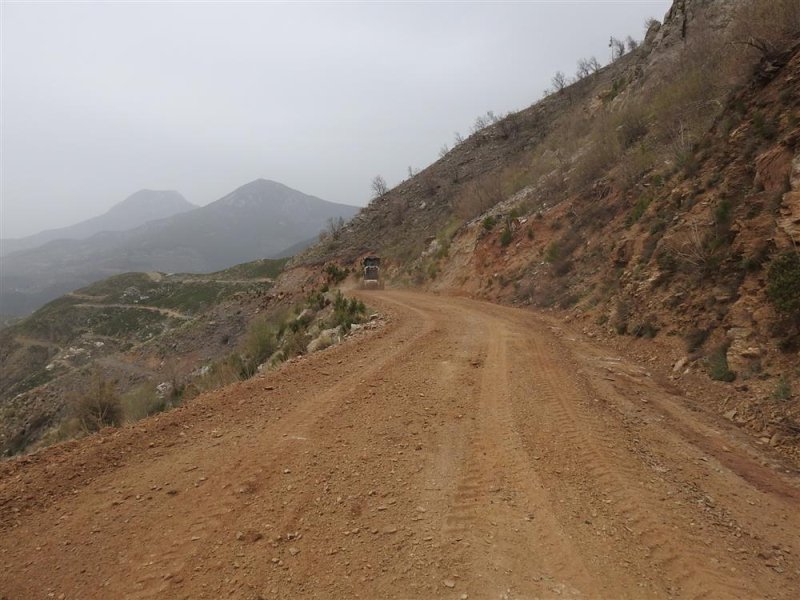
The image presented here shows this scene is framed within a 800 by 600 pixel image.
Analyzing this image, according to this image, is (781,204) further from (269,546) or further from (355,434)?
(269,546)

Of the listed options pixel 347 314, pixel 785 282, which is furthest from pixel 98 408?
pixel 785 282

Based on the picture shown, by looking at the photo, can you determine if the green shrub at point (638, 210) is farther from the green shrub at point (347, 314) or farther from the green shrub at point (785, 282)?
the green shrub at point (347, 314)

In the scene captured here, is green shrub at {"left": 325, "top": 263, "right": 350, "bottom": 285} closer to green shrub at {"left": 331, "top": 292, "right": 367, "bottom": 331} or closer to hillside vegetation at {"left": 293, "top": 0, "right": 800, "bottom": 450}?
hillside vegetation at {"left": 293, "top": 0, "right": 800, "bottom": 450}

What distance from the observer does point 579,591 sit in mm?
3193

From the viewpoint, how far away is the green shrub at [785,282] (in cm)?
646

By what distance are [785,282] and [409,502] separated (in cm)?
640

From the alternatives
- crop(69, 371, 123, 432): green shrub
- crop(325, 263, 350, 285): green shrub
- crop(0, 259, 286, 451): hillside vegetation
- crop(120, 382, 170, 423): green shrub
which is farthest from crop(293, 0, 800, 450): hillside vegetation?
crop(0, 259, 286, 451): hillside vegetation

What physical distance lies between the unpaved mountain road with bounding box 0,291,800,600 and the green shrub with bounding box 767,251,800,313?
2.01 metres

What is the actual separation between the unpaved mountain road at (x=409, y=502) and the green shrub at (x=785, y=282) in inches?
→ 79.0

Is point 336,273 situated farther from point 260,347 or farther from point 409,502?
point 409,502

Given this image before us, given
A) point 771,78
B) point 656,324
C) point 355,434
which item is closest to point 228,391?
point 355,434

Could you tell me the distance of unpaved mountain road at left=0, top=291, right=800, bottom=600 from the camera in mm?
3363

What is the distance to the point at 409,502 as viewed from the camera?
168 inches

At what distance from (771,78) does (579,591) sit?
11.5m
